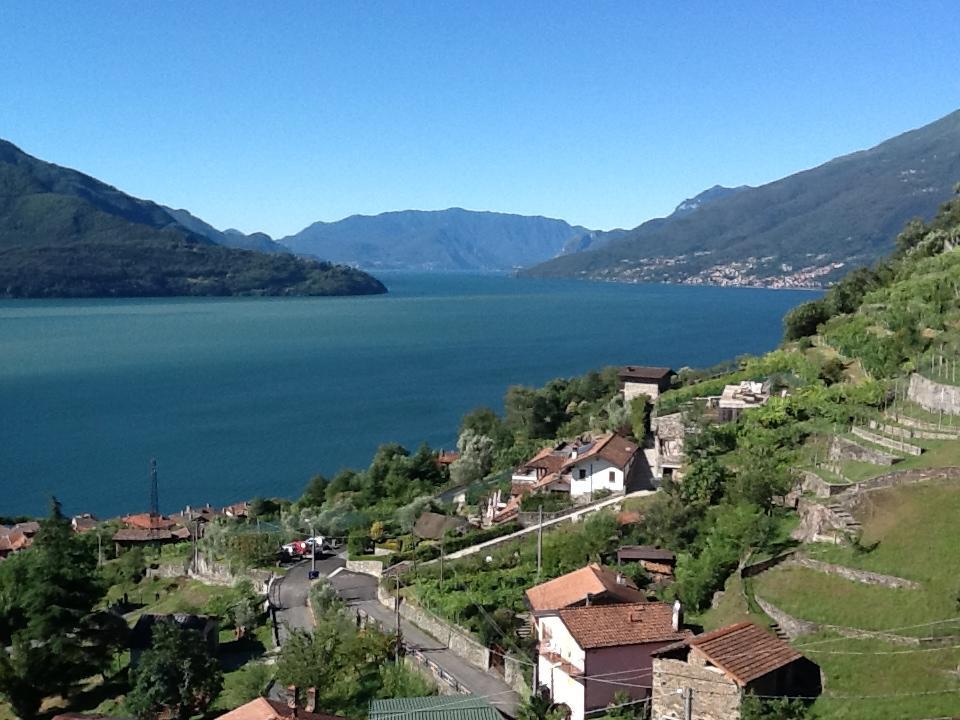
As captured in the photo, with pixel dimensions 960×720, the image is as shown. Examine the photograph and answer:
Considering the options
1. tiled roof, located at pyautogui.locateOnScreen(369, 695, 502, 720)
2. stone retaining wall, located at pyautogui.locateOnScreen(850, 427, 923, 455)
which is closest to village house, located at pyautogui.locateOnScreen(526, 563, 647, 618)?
tiled roof, located at pyautogui.locateOnScreen(369, 695, 502, 720)

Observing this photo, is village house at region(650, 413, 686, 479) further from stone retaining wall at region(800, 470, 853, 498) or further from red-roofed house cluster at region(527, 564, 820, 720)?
red-roofed house cluster at region(527, 564, 820, 720)

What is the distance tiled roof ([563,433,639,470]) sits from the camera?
1219 inches

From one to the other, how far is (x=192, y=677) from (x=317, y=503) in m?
25.3

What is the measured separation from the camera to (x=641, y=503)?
27.7 meters

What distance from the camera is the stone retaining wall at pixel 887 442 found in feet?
68.5

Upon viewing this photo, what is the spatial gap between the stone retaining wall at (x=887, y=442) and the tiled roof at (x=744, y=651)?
9275 mm

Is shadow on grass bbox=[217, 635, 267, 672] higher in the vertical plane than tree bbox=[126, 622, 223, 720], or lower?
lower

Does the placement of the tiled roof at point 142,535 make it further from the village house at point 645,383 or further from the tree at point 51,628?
the village house at point 645,383

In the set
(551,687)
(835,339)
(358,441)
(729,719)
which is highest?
(835,339)

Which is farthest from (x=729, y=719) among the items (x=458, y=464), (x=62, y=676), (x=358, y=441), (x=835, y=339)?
(x=358, y=441)

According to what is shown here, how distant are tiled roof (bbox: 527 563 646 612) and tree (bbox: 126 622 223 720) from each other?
7.56 m

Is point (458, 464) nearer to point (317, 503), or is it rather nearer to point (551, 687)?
point (317, 503)

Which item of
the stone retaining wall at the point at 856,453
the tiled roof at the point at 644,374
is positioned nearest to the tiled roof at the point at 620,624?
the stone retaining wall at the point at 856,453

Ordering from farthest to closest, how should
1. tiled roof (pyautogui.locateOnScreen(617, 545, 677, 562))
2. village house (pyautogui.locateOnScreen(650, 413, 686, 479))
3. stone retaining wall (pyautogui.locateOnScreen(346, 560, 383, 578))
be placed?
village house (pyautogui.locateOnScreen(650, 413, 686, 479)), stone retaining wall (pyautogui.locateOnScreen(346, 560, 383, 578)), tiled roof (pyautogui.locateOnScreen(617, 545, 677, 562))
